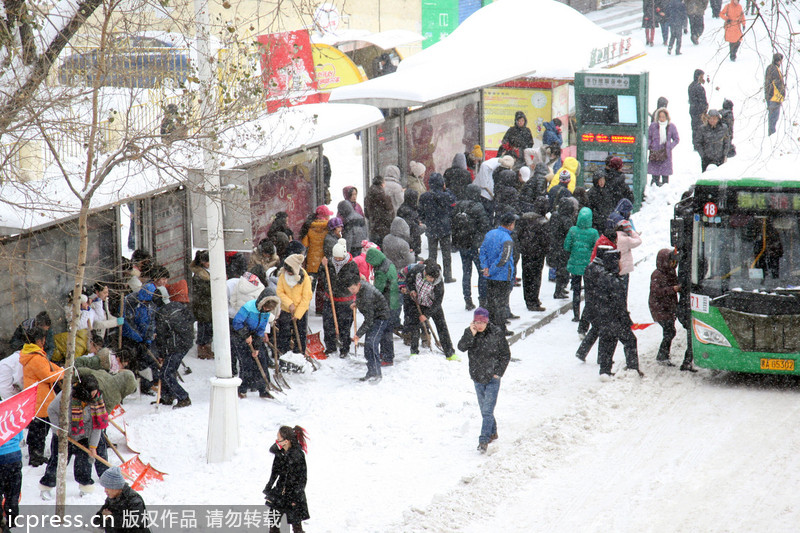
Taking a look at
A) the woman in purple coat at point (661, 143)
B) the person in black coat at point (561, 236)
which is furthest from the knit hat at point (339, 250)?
the woman in purple coat at point (661, 143)

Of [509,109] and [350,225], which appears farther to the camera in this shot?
[509,109]

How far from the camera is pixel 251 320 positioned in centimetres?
1164

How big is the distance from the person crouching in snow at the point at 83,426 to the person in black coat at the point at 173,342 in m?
1.82

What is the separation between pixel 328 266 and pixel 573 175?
663 centimetres

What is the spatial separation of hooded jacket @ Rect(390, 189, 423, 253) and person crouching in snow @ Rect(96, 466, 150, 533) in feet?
30.4

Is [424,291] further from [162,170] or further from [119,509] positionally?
[119,509]

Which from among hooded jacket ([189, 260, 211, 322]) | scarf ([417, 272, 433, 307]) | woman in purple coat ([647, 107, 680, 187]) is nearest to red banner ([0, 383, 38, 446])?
hooded jacket ([189, 260, 211, 322])

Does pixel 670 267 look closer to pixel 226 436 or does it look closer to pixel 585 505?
pixel 585 505

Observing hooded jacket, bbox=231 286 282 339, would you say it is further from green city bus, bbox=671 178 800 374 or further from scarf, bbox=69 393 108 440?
green city bus, bbox=671 178 800 374

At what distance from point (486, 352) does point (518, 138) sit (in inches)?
441

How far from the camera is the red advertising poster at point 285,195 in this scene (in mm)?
14562

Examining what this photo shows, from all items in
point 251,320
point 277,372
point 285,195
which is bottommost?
point 277,372

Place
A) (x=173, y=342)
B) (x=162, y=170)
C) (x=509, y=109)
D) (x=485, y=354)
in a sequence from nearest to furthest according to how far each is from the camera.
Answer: (x=485, y=354) < (x=162, y=170) < (x=173, y=342) < (x=509, y=109)

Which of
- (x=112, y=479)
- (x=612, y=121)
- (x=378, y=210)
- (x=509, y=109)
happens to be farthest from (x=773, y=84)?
(x=509, y=109)
